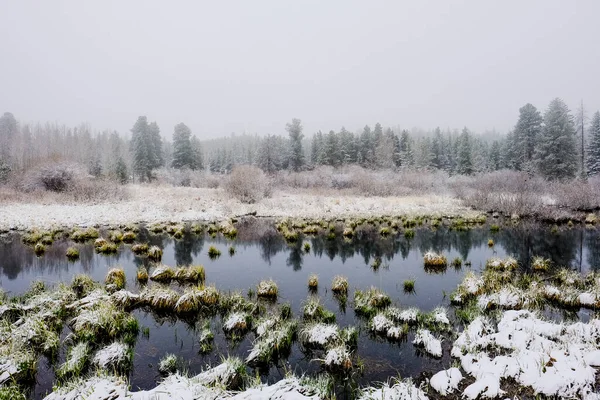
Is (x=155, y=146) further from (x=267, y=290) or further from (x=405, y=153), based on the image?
(x=267, y=290)

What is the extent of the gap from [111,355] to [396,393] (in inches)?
199

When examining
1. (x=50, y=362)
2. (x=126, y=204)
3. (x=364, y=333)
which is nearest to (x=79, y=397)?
(x=50, y=362)

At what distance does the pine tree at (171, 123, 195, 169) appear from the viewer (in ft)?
169

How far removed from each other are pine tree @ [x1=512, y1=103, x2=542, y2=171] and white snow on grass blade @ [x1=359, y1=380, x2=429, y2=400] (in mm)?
51346

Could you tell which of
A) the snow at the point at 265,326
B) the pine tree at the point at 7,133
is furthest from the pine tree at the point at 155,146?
the snow at the point at 265,326

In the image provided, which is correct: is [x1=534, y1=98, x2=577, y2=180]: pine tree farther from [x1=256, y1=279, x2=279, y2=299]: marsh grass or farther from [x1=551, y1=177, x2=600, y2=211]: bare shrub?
[x1=256, y1=279, x2=279, y2=299]: marsh grass

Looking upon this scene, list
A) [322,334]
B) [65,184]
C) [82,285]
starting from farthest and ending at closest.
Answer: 1. [65,184]
2. [82,285]
3. [322,334]

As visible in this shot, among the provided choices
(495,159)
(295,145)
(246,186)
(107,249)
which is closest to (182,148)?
(295,145)

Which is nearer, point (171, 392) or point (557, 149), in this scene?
point (171, 392)

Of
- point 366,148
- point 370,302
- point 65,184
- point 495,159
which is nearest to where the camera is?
point 370,302

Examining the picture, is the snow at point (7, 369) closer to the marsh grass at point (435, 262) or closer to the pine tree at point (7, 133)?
the marsh grass at point (435, 262)

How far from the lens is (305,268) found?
41.9 feet

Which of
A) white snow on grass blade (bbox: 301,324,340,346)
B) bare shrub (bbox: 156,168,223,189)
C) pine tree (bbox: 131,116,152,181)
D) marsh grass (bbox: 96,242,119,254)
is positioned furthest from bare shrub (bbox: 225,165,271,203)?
white snow on grass blade (bbox: 301,324,340,346)

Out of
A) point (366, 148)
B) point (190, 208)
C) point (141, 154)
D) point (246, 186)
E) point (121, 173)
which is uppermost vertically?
point (366, 148)
